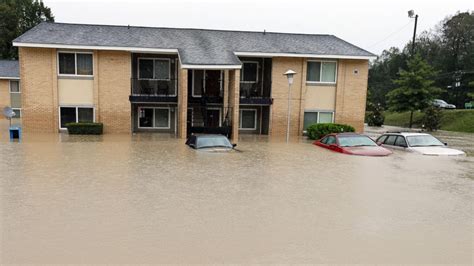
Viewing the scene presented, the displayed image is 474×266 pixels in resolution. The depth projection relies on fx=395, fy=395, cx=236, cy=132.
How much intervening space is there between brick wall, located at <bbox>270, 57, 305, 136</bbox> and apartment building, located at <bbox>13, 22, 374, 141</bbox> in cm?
6

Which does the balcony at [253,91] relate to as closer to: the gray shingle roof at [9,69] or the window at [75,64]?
the window at [75,64]

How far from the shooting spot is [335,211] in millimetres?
7652

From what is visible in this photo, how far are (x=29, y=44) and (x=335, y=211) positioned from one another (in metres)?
20.0

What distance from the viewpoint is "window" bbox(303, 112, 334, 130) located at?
25.0 meters

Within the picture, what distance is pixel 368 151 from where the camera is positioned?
15281mm

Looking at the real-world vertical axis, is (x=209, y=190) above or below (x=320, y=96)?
below

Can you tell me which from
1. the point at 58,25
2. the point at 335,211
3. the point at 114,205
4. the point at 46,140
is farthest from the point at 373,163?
the point at 58,25

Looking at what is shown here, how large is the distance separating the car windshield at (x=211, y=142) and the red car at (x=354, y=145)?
449 centimetres

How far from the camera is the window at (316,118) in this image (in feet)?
81.9

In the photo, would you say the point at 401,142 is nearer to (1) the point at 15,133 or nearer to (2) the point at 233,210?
(2) the point at 233,210

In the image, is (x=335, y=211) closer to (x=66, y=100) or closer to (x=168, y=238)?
(x=168, y=238)

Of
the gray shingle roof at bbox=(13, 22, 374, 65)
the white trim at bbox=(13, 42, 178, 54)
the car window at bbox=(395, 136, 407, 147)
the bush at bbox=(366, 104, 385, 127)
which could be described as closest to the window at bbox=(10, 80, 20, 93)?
the gray shingle roof at bbox=(13, 22, 374, 65)

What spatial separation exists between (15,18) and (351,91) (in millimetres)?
56515

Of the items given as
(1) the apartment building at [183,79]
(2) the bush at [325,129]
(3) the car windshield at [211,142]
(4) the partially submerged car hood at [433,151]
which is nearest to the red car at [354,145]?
(4) the partially submerged car hood at [433,151]
